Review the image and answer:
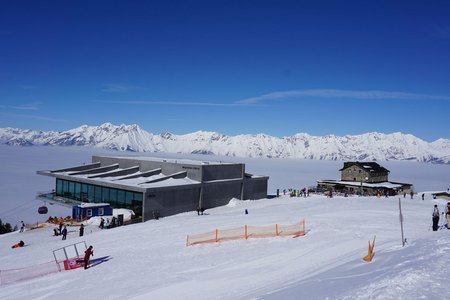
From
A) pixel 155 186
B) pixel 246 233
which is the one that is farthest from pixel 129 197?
pixel 246 233

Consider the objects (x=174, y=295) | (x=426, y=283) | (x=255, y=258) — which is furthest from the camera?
(x=255, y=258)

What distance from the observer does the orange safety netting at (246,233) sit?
22.8 m

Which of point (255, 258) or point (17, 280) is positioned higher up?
point (255, 258)

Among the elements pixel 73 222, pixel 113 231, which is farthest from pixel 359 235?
pixel 73 222

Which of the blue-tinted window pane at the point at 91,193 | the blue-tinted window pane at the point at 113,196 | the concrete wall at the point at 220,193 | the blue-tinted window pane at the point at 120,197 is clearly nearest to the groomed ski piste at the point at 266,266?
the blue-tinted window pane at the point at 120,197

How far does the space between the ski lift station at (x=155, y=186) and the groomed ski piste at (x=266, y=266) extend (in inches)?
681

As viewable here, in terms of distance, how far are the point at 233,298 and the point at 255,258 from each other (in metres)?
6.26

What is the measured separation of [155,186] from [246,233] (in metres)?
24.9

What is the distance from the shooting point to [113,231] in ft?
106

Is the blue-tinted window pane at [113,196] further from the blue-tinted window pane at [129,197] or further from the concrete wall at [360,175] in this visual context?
the concrete wall at [360,175]

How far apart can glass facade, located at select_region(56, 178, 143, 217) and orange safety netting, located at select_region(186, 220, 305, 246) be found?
2339 centimetres

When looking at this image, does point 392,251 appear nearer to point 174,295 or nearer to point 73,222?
point 174,295

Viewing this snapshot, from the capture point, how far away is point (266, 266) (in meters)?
16.4

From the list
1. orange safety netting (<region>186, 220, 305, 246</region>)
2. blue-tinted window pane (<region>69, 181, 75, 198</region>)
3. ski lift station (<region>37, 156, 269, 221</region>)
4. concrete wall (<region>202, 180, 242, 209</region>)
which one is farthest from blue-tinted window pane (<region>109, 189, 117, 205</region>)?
orange safety netting (<region>186, 220, 305, 246</region>)
